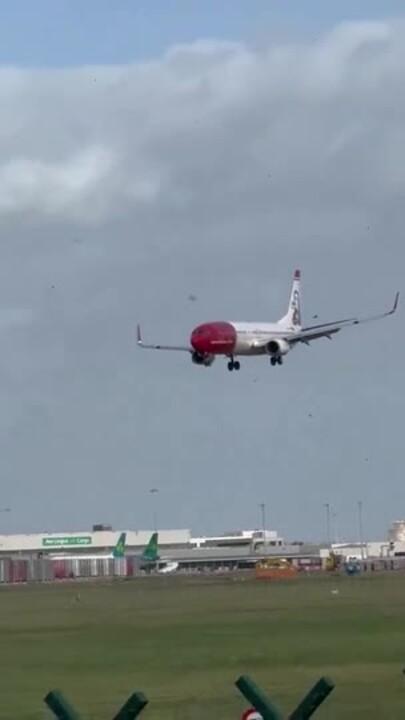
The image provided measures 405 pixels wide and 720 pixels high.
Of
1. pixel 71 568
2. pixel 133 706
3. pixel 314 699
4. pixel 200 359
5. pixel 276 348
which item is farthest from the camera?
pixel 71 568

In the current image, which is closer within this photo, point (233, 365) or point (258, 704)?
point (258, 704)

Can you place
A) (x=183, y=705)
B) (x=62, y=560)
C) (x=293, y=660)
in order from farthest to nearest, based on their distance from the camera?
(x=62, y=560)
(x=293, y=660)
(x=183, y=705)

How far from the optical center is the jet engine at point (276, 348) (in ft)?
265

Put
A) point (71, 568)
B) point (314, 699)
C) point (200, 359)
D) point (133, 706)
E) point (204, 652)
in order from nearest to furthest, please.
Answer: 1. point (133, 706)
2. point (314, 699)
3. point (204, 652)
4. point (200, 359)
5. point (71, 568)

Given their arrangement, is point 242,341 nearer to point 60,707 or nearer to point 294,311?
point 294,311

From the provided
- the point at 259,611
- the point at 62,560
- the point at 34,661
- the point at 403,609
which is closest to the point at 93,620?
the point at 259,611

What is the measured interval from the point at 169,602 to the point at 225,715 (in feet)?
151

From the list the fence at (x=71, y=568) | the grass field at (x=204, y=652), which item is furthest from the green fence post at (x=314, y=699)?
the fence at (x=71, y=568)

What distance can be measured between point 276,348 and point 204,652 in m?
37.1

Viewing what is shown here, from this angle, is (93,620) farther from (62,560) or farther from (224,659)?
(62,560)

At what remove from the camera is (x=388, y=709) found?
97.1ft

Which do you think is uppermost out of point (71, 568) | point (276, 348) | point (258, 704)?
point (276, 348)

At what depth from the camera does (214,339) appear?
76625 mm

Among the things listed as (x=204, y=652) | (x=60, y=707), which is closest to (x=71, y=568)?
(x=204, y=652)
